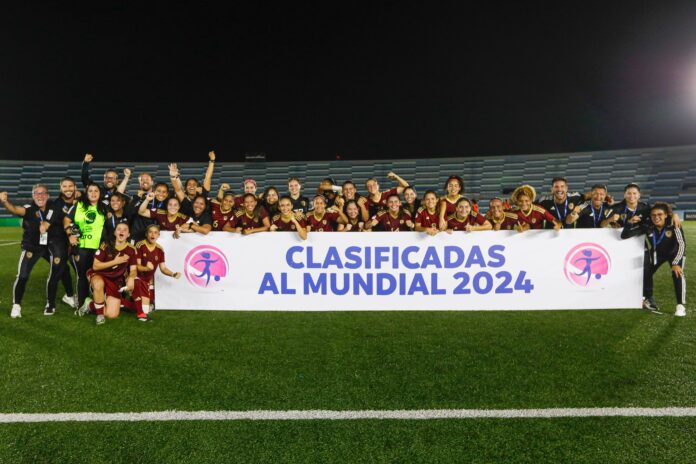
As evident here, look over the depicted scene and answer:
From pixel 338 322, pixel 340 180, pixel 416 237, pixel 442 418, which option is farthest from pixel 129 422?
pixel 340 180

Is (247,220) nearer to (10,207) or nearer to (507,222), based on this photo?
(10,207)

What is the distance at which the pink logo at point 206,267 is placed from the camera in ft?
17.2

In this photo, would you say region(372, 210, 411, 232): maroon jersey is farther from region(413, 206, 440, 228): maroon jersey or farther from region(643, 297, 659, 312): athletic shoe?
region(643, 297, 659, 312): athletic shoe

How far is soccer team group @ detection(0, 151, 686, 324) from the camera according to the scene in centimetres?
498

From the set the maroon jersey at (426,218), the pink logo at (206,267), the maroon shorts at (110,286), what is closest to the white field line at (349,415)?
the maroon shorts at (110,286)

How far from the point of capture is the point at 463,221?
17.3 ft

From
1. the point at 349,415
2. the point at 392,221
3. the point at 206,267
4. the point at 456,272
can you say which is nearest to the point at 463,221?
the point at 456,272

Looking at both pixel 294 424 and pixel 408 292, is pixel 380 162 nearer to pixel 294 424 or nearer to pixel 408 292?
pixel 408 292

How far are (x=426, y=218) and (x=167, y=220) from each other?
12.1 feet

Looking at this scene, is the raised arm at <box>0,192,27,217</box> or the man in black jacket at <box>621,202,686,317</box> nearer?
the raised arm at <box>0,192,27,217</box>

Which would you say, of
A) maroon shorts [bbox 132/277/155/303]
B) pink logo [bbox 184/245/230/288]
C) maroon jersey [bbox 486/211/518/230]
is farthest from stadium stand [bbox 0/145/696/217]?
maroon shorts [bbox 132/277/155/303]

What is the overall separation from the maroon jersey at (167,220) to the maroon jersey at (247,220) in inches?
26.5

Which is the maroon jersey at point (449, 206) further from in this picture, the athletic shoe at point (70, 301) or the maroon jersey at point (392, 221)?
the athletic shoe at point (70, 301)

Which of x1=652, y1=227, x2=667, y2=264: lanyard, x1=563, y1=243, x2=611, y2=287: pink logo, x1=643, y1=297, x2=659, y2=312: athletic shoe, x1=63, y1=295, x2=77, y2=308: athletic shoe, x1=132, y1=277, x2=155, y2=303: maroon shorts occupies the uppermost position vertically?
x1=652, y1=227, x2=667, y2=264: lanyard
